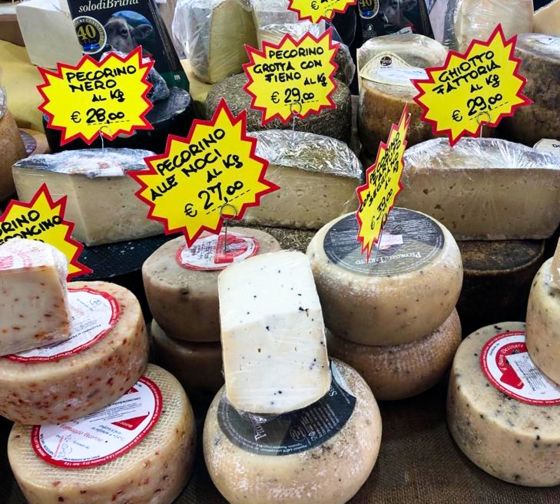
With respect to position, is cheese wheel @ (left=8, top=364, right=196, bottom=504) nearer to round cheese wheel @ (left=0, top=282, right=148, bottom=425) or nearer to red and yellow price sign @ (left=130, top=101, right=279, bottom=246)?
round cheese wheel @ (left=0, top=282, right=148, bottom=425)

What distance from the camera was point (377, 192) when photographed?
3.74ft

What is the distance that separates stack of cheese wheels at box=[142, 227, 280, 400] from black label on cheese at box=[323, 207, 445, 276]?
168mm

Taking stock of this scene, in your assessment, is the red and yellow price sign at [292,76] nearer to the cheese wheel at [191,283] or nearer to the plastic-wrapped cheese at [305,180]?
the plastic-wrapped cheese at [305,180]

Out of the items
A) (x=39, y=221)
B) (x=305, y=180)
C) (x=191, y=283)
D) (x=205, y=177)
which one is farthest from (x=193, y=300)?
(x=305, y=180)

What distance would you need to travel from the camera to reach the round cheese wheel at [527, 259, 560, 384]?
41.3 inches

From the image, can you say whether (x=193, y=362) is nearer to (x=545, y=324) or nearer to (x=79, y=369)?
(x=79, y=369)

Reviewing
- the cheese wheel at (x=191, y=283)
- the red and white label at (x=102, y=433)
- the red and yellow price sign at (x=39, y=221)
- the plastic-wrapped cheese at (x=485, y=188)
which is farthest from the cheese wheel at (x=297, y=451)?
the plastic-wrapped cheese at (x=485, y=188)

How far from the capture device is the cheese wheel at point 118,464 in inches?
38.2

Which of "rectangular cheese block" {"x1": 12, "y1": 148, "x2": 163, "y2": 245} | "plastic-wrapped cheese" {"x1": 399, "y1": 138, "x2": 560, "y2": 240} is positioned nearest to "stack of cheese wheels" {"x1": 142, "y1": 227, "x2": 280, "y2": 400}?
"rectangular cheese block" {"x1": 12, "y1": 148, "x2": 163, "y2": 245}

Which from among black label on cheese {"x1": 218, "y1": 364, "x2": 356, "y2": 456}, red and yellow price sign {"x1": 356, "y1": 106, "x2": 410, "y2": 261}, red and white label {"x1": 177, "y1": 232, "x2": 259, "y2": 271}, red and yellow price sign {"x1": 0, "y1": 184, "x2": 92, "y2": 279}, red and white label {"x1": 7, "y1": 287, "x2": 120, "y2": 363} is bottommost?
black label on cheese {"x1": 218, "y1": 364, "x2": 356, "y2": 456}

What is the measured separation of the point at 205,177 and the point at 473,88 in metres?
0.74

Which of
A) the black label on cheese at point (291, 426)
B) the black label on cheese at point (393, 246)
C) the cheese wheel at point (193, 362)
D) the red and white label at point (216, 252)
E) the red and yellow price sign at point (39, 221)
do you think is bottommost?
the cheese wheel at point (193, 362)

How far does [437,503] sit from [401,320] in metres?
0.37

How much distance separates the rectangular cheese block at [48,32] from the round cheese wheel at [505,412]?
6.47 feet
